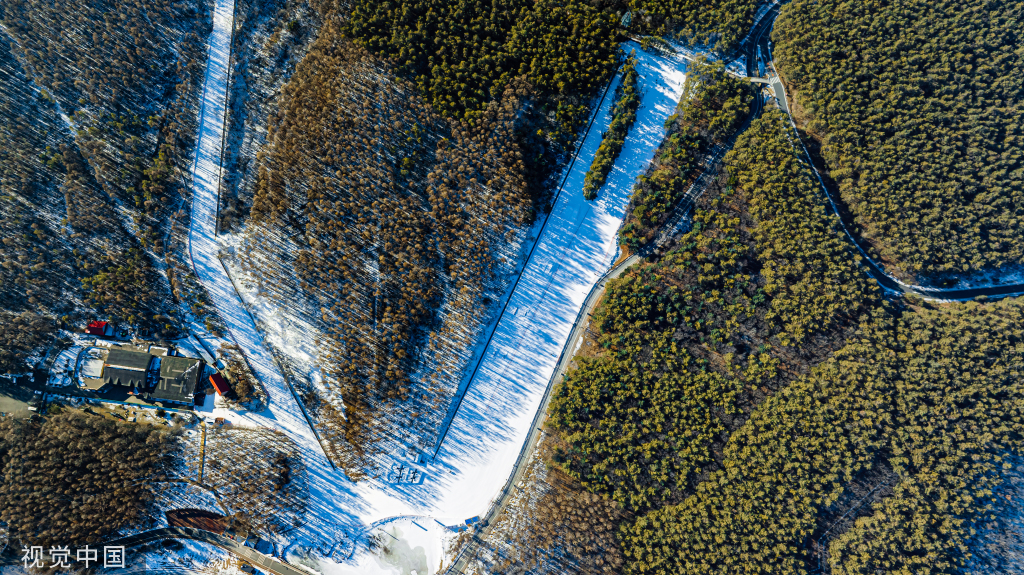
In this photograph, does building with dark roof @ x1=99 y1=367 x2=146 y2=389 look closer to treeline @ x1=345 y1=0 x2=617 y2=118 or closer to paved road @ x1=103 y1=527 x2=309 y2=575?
paved road @ x1=103 y1=527 x2=309 y2=575

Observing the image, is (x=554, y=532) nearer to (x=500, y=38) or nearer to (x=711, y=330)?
(x=711, y=330)

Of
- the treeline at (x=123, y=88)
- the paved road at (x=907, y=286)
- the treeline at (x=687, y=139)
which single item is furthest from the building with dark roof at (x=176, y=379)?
the paved road at (x=907, y=286)

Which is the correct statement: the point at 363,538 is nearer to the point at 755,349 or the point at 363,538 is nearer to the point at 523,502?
the point at 523,502

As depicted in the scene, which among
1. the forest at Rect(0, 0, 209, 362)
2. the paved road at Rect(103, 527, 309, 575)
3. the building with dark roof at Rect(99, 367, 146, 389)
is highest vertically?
the forest at Rect(0, 0, 209, 362)

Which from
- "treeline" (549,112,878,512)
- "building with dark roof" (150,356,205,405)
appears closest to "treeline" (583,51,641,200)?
"treeline" (549,112,878,512)

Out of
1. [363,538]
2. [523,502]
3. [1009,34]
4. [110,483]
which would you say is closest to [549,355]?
[523,502]

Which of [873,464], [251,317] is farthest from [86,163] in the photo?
[873,464]
